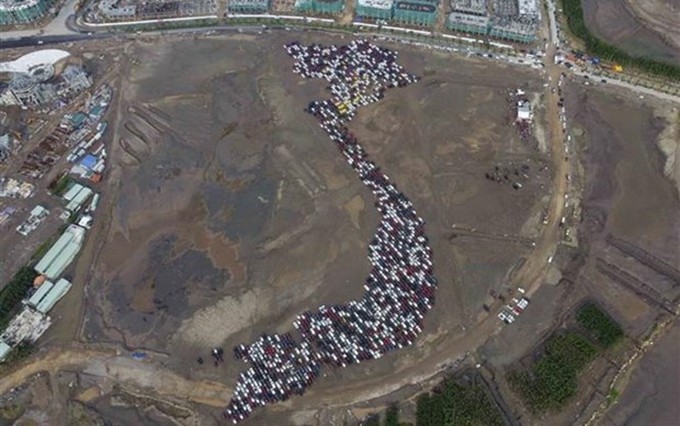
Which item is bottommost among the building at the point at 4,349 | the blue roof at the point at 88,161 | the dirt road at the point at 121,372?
→ the dirt road at the point at 121,372

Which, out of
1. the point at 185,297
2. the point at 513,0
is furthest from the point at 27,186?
the point at 513,0

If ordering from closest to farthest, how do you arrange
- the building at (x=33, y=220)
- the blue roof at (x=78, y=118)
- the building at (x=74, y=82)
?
the building at (x=33, y=220) < the blue roof at (x=78, y=118) < the building at (x=74, y=82)


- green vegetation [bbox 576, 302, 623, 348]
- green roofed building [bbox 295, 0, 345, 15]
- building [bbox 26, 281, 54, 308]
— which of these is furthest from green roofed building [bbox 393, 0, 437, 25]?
building [bbox 26, 281, 54, 308]

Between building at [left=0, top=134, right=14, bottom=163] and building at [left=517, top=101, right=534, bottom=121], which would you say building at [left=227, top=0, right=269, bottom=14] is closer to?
building at [left=0, top=134, right=14, bottom=163]

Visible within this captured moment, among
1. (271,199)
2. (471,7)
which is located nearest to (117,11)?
(271,199)

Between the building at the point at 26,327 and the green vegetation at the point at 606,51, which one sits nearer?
the building at the point at 26,327

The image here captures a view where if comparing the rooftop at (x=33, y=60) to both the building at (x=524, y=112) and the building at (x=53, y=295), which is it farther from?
the building at (x=524, y=112)

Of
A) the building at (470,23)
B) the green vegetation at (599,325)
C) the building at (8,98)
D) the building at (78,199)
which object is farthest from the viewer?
the building at (470,23)

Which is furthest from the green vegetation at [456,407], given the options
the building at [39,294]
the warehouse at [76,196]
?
the warehouse at [76,196]
